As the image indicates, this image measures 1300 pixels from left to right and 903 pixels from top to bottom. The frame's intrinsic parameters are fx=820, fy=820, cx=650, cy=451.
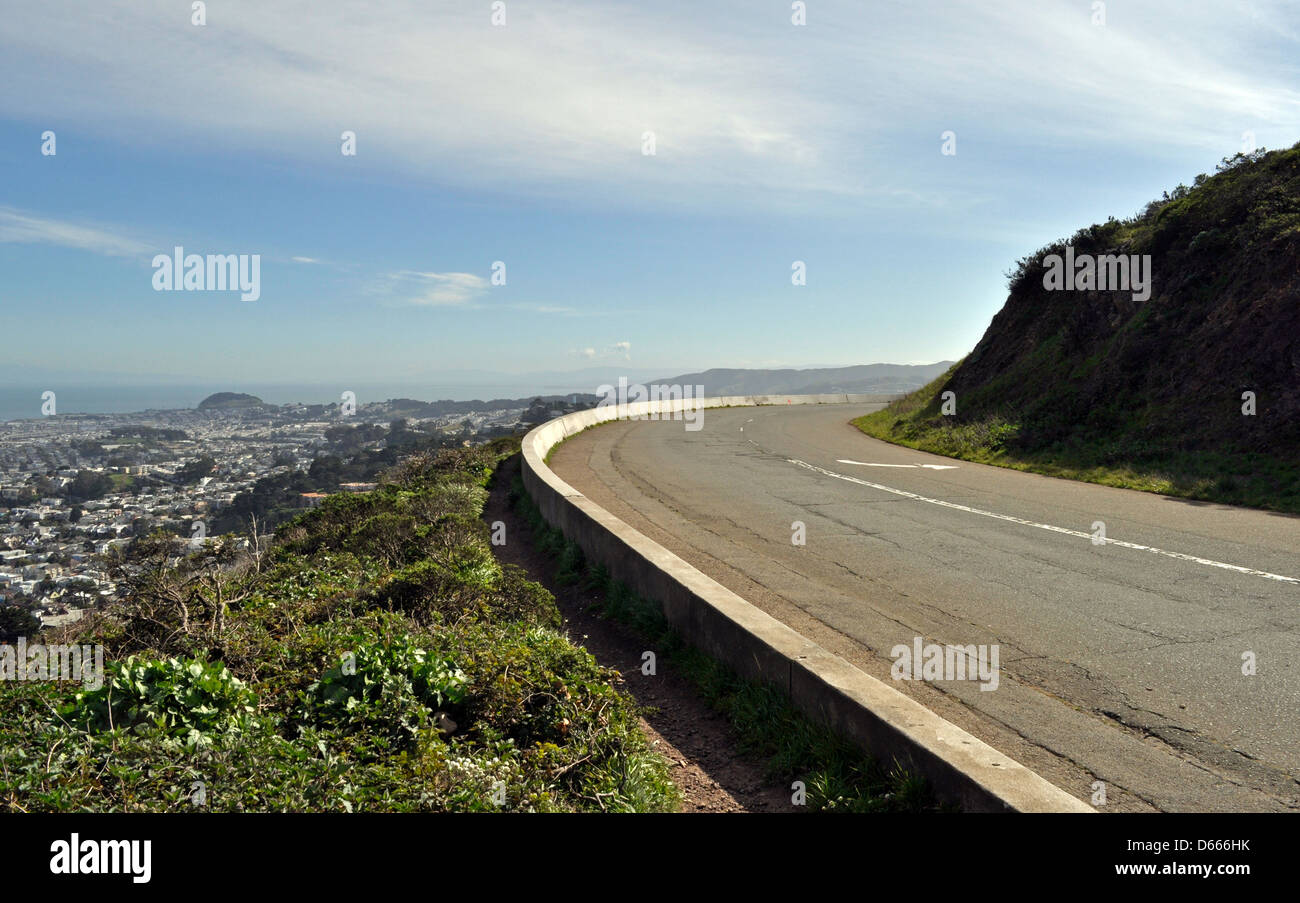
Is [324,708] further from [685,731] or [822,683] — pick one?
[822,683]

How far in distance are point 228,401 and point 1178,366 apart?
2990 inches

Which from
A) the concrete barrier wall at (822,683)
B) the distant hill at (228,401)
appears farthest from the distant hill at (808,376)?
the concrete barrier wall at (822,683)

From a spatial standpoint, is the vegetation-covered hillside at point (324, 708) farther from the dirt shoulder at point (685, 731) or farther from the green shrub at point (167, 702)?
the dirt shoulder at point (685, 731)

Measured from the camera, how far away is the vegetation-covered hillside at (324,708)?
343cm

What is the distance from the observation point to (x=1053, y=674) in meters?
5.12

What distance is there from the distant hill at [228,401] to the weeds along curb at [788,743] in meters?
72.8

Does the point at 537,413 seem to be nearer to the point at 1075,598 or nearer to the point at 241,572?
the point at 241,572

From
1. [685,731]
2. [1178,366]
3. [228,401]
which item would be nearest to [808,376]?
[228,401]

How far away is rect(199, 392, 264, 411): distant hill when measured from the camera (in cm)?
7131

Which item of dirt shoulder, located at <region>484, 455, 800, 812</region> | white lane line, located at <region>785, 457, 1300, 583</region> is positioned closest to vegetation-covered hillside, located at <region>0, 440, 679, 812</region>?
dirt shoulder, located at <region>484, 455, 800, 812</region>

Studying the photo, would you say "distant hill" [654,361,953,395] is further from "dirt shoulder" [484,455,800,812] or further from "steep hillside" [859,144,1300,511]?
"dirt shoulder" [484,455,800,812]

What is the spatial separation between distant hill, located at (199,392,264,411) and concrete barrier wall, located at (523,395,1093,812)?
235 ft
